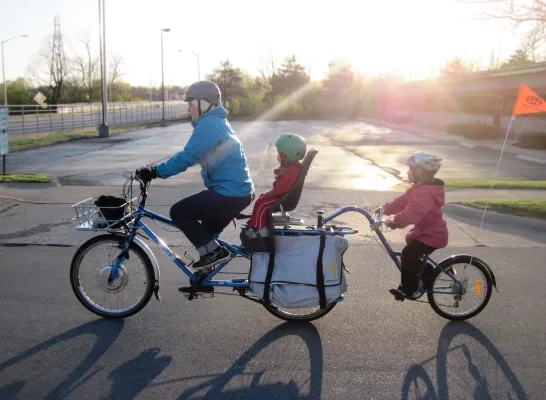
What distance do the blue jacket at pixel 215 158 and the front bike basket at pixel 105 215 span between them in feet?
1.39

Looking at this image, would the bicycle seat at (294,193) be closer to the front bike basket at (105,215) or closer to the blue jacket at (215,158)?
the blue jacket at (215,158)

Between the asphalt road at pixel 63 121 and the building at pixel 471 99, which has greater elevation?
the building at pixel 471 99

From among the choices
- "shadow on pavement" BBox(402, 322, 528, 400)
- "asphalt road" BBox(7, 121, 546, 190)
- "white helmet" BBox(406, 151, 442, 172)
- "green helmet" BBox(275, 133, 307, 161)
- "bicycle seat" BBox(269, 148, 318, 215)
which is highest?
"green helmet" BBox(275, 133, 307, 161)

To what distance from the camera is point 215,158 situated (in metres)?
5.24

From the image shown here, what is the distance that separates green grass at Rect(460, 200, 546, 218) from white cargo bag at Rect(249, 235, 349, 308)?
5894 millimetres

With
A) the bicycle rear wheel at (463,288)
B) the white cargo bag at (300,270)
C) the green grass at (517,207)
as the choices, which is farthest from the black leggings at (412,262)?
the green grass at (517,207)

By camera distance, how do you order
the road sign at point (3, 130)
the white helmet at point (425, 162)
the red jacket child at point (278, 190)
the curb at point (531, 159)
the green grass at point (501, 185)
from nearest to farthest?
→ the red jacket child at point (278, 190)
the white helmet at point (425, 162)
the green grass at point (501, 185)
the road sign at point (3, 130)
the curb at point (531, 159)

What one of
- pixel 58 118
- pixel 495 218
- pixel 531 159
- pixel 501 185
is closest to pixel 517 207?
pixel 495 218

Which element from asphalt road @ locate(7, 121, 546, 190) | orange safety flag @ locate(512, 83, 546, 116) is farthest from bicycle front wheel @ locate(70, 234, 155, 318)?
asphalt road @ locate(7, 121, 546, 190)

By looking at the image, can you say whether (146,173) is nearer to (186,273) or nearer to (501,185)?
(186,273)

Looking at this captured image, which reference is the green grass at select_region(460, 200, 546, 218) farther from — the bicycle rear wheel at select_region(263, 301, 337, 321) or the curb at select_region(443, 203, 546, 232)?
the bicycle rear wheel at select_region(263, 301, 337, 321)

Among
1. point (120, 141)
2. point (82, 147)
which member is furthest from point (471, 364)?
point (120, 141)

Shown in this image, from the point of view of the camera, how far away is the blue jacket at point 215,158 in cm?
515

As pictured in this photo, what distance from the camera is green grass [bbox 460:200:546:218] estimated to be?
32.8 feet
